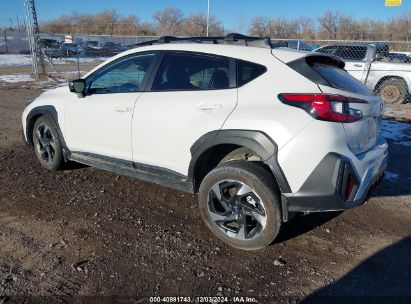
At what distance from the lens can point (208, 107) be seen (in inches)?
131

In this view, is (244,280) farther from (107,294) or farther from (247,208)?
(107,294)

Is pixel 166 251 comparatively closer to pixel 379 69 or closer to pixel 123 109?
pixel 123 109

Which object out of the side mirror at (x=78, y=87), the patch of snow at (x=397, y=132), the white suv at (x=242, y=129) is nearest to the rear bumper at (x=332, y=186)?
the white suv at (x=242, y=129)

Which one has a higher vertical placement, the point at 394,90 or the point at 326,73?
the point at 326,73

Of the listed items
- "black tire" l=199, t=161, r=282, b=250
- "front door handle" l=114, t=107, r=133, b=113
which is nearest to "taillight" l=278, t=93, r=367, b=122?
"black tire" l=199, t=161, r=282, b=250

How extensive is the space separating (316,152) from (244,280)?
113 centimetres

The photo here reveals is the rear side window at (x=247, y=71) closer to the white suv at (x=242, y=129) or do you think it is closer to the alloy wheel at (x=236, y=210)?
the white suv at (x=242, y=129)

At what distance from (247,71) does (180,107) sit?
0.69 m

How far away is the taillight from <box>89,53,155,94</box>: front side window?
166cm

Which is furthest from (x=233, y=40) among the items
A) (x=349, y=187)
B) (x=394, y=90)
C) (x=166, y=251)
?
(x=394, y=90)

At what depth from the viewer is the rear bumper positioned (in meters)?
2.87

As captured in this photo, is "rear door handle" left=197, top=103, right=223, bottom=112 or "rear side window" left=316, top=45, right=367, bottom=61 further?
"rear side window" left=316, top=45, right=367, bottom=61

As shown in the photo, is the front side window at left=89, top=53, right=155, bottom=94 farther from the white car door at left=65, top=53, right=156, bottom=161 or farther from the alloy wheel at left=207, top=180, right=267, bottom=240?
the alloy wheel at left=207, top=180, right=267, bottom=240

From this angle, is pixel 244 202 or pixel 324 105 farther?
pixel 244 202
